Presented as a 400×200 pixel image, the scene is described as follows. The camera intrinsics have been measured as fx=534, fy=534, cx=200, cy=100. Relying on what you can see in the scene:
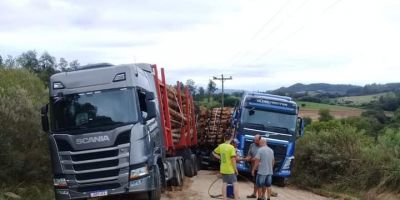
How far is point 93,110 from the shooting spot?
11.0m

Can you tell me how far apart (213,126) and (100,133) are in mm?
15605

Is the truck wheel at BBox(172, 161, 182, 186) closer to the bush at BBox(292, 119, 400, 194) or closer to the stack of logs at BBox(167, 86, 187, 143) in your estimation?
the stack of logs at BBox(167, 86, 187, 143)

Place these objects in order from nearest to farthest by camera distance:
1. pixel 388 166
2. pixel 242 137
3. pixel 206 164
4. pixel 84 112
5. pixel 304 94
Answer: pixel 84 112
pixel 388 166
pixel 242 137
pixel 206 164
pixel 304 94

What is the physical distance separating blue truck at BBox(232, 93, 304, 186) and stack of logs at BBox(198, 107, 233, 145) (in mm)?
5520

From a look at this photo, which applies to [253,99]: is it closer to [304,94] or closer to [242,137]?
[242,137]

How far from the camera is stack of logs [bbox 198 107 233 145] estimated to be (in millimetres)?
25781

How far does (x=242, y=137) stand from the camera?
19656 millimetres

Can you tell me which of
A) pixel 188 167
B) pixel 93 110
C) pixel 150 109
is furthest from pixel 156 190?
pixel 188 167

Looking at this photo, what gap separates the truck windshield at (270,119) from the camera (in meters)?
19.6

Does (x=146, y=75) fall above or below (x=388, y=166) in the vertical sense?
above

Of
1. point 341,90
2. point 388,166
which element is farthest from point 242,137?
point 341,90

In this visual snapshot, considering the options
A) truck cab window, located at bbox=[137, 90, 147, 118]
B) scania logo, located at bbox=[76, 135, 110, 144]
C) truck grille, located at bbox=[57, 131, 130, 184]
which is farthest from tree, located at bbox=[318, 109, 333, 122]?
scania logo, located at bbox=[76, 135, 110, 144]

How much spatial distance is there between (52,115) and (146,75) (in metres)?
3.07

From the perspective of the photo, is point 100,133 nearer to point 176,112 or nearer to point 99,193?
point 99,193
